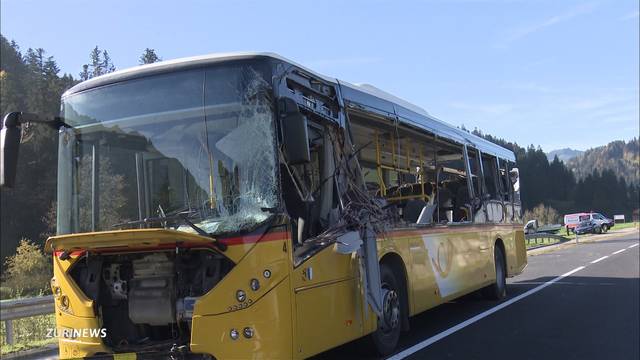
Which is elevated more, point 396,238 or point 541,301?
point 396,238

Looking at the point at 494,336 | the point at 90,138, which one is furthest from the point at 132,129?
the point at 494,336

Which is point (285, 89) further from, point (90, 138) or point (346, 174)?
point (90, 138)

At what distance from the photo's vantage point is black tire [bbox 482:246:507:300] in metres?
11.8

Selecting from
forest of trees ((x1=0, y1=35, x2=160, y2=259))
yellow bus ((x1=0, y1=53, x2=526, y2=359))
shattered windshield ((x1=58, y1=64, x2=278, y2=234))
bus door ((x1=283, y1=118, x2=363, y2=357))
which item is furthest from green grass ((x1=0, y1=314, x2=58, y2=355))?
A: forest of trees ((x1=0, y1=35, x2=160, y2=259))

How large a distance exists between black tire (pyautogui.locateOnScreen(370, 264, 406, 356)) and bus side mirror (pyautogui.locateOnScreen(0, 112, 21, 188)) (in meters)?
4.06

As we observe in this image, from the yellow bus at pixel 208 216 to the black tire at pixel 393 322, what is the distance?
393 millimetres

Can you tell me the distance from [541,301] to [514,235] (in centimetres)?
248

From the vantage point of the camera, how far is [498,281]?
11.9 metres

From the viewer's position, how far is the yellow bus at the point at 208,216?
4.85 meters

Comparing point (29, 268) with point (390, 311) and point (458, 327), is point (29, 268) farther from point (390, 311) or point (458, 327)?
point (390, 311)

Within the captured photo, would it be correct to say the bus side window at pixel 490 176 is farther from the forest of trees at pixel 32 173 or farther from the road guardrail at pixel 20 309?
the forest of trees at pixel 32 173

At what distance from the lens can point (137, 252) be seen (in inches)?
204

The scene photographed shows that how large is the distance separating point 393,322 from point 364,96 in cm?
285

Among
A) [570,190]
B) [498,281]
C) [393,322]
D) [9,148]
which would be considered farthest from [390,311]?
[570,190]
